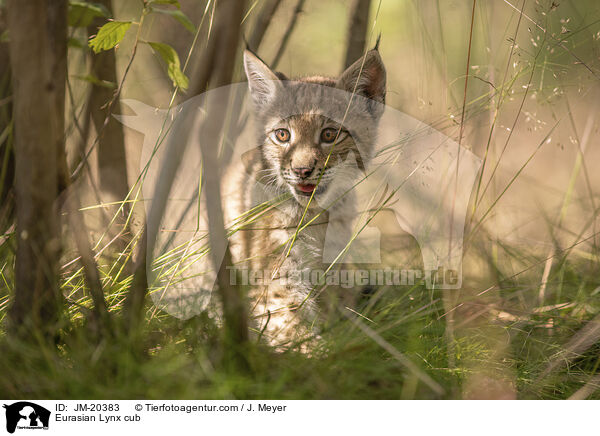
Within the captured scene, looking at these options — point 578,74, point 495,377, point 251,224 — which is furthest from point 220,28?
point 578,74

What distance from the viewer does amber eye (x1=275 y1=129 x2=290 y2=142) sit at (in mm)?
1597

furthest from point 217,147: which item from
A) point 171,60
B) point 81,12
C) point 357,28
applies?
point 357,28

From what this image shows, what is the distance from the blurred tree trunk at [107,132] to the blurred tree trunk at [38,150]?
386 mm

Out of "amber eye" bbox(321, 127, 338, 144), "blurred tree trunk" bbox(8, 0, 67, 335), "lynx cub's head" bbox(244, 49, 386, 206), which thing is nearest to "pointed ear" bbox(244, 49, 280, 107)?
"lynx cub's head" bbox(244, 49, 386, 206)

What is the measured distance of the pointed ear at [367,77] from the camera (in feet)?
4.54

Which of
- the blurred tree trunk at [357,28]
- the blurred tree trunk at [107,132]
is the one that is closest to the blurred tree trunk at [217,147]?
the blurred tree trunk at [107,132]

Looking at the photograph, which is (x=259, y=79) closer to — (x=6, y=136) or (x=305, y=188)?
(x=305, y=188)

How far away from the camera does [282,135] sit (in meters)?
1.61

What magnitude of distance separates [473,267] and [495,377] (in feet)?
1.42

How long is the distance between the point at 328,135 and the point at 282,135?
6.2 inches

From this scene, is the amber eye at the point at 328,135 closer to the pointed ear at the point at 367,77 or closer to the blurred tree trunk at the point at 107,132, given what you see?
the pointed ear at the point at 367,77

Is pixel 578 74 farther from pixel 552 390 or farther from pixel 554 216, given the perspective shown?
pixel 552 390

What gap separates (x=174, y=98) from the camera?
1.31 m

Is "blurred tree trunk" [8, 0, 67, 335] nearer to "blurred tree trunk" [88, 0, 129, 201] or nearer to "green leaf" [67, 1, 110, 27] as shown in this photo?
"green leaf" [67, 1, 110, 27]
